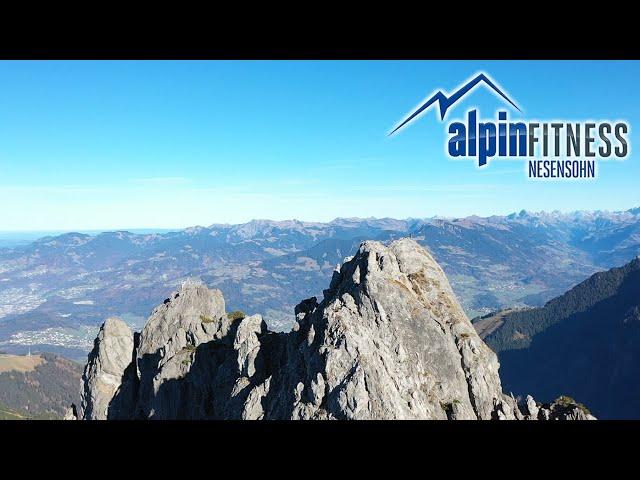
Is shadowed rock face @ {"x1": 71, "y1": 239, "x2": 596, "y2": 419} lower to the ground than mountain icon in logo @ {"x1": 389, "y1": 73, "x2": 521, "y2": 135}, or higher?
lower

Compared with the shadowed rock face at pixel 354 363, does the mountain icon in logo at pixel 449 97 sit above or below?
above

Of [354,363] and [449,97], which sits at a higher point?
[449,97]

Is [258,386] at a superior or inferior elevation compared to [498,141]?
inferior
